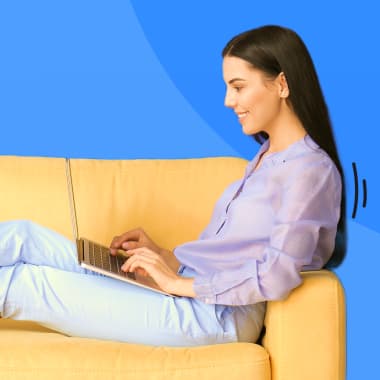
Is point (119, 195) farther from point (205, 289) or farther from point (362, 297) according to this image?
point (362, 297)

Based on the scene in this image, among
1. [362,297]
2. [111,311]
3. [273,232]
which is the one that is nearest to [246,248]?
[273,232]

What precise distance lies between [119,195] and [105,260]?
0.60 m

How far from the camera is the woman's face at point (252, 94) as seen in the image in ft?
6.86

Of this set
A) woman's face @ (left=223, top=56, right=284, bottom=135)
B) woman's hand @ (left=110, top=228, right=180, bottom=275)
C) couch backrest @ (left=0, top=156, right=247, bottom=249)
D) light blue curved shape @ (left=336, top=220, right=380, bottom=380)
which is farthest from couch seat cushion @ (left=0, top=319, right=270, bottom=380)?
light blue curved shape @ (left=336, top=220, right=380, bottom=380)

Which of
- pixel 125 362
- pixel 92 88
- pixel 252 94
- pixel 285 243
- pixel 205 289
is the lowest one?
pixel 125 362

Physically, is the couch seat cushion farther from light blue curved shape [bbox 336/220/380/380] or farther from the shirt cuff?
light blue curved shape [bbox 336/220/380/380]

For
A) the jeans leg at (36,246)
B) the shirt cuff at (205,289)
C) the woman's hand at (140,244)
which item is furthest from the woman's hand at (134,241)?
the shirt cuff at (205,289)

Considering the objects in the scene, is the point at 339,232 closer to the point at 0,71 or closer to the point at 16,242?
the point at 16,242

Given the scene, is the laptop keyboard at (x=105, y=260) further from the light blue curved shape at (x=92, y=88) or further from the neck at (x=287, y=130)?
the light blue curved shape at (x=92, y=88)

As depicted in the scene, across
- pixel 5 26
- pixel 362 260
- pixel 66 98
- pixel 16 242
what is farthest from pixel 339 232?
pixel 5 26

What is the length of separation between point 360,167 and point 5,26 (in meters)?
1.41

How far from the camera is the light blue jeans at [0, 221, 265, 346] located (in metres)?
2.06

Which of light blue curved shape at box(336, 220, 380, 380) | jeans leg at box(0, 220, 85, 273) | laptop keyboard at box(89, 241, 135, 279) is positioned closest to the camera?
laptop keyboard at box(89, 241, 135, 279)

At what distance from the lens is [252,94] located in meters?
2.10
